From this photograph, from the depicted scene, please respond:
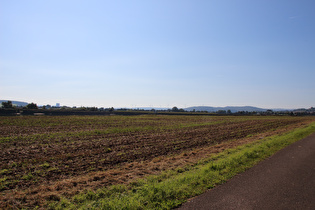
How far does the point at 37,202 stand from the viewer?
5898mm

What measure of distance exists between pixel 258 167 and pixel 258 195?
3350 mm

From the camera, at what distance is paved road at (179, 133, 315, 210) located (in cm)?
539

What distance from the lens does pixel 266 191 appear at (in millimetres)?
6242

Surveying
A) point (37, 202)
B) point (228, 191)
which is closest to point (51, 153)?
point (37, 202)

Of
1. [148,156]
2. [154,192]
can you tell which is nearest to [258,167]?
[154,192]

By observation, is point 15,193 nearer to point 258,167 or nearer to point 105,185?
point 105,185

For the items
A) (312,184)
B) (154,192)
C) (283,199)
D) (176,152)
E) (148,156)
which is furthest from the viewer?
(176,152)

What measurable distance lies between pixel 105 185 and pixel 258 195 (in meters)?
5.48

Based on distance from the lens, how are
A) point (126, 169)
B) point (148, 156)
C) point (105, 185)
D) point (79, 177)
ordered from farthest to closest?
point (148, 156)
point (126, 169)
point (79, 177)
point (105, 185)

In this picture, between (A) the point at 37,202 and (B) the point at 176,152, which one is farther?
(B) the point at 176,152

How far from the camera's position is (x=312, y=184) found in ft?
22.6

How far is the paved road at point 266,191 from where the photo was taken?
17.7 feet

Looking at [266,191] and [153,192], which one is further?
[266,191]

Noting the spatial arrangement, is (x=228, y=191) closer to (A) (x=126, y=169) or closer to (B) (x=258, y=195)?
(B) (x=258, y=195)
